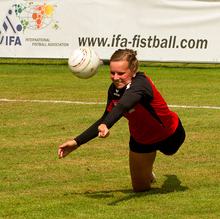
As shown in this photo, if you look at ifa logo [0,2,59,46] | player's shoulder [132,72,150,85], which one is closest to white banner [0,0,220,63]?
ifa logo [0,2,59,46]

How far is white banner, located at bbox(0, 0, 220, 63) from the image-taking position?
16500 millimetres

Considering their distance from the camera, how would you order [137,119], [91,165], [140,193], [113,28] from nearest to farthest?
[137,119] → [140,193] → [91,165] → [113,28]

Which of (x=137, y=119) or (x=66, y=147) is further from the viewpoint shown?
(x=137, y=119)

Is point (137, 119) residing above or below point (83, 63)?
above

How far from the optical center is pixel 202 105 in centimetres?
1140

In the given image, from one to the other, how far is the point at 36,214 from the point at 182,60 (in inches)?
513

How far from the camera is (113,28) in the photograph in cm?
1727

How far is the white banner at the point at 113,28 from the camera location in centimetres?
1650

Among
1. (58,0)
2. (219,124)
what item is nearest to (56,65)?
(58,0)

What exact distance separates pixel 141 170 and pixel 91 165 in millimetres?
1402

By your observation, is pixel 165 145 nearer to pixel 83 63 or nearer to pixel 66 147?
pixel 66 147

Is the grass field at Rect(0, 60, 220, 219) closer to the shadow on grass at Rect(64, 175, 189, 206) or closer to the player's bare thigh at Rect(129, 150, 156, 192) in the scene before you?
the shadow on grass at Rect(64, 175, 189, 206)

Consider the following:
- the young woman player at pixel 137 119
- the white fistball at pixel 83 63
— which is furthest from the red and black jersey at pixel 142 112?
the white fistball at pixel 83 63

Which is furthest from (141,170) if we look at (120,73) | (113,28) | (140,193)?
(113,28)
